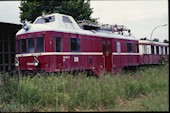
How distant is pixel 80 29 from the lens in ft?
55.4

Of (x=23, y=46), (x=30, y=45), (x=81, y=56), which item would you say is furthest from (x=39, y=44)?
(x=81, y=56)

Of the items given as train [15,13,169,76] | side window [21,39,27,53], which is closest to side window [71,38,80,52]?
train [15,13,169,76]

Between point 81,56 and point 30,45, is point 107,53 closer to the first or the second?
point 81,56

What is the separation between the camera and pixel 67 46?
15.3 m

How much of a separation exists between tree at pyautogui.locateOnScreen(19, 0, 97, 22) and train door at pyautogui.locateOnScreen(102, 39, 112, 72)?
37.8 ft

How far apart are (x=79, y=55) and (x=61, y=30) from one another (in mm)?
1717

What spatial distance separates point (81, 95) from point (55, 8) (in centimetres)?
2200

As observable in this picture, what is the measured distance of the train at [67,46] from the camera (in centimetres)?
1468

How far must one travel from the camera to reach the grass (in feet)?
25.8

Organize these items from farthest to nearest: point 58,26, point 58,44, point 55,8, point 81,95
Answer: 1. point 55,8
2. point 58,26
3. point 58,44
4. point 81,95

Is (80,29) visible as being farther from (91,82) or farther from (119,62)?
(91,82)

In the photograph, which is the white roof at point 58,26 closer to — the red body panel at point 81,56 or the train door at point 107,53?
the red body panel at point 81,56

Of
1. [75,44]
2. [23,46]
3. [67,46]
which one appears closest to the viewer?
[67,46]

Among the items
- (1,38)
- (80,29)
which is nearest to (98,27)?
(80,29)
